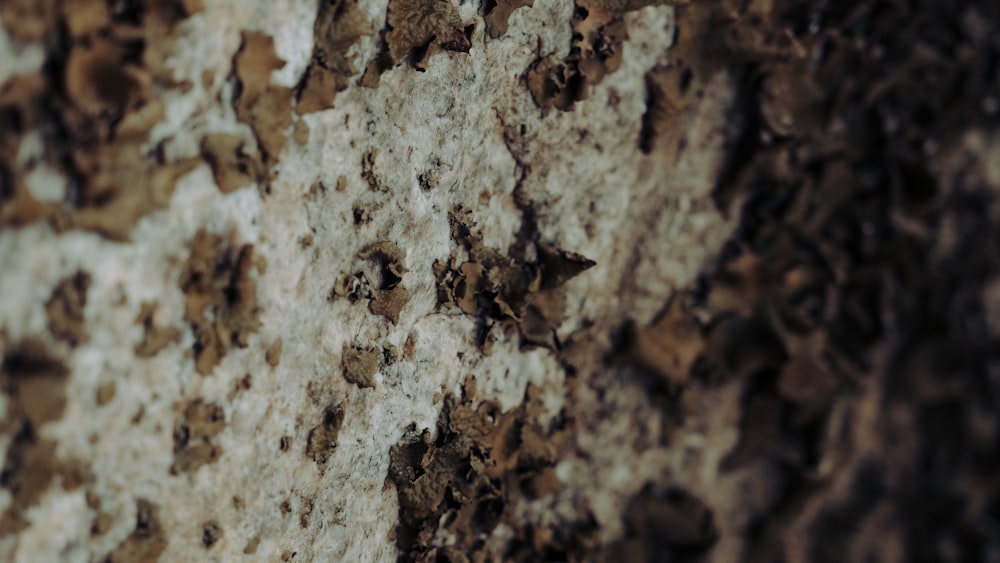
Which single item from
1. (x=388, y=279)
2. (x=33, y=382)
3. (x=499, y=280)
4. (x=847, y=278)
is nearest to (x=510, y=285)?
(x=499, y=280)

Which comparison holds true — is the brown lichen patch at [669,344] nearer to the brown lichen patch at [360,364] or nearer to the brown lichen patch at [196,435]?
the brown lichen patch at [360,364]

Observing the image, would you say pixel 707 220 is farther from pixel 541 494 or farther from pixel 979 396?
pixel 979 396

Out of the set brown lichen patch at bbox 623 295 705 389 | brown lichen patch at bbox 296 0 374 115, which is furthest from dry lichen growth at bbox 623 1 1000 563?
brown lichen patch at bbox 296 0 374 115

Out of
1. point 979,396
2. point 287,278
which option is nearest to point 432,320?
point 287,278

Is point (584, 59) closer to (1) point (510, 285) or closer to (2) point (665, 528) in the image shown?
(1) point (510, 285)

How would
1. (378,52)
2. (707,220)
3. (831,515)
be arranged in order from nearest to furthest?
1. (378,52)
2. (707,220)
3. (831,515)

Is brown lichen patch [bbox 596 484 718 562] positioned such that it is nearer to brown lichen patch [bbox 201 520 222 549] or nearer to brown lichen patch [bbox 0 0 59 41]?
brown lichen patch [bbox 201 520 222 549]
